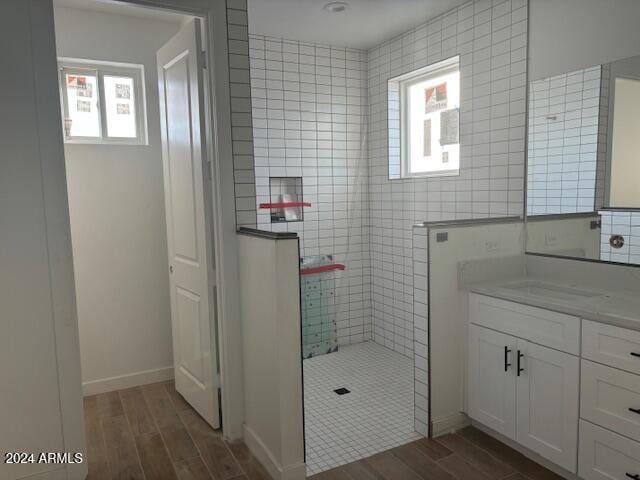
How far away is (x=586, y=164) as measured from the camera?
2.57m

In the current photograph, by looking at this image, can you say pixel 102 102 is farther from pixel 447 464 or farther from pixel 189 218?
pixel 447 464

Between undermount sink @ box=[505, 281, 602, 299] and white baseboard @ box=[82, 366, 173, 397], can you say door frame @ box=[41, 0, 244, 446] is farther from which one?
undermount sink @ box=[505, 281, 602, 299]

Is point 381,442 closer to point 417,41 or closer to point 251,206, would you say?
point 251,206

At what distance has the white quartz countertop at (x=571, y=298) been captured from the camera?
1976mm

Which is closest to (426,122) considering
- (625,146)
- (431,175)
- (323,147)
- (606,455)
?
(431,175)

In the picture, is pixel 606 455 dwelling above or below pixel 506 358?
below

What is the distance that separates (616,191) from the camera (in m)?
2.41

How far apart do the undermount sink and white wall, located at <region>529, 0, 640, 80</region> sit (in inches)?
48.2

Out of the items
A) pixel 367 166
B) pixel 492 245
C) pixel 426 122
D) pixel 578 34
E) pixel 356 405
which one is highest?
pixel 578 34

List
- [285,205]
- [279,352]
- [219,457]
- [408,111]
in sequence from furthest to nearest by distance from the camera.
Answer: [408,111]
[285,205]
[219,457]
[279,352]

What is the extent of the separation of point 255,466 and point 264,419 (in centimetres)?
25

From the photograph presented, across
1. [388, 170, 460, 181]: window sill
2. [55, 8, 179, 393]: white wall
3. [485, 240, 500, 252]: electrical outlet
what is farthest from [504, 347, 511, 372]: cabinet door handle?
[55, 8, 179, 393]: white wall

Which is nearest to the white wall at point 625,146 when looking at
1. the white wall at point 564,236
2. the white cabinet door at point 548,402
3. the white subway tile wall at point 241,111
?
the white wall at point 564,236

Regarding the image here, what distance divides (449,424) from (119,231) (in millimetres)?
2574
